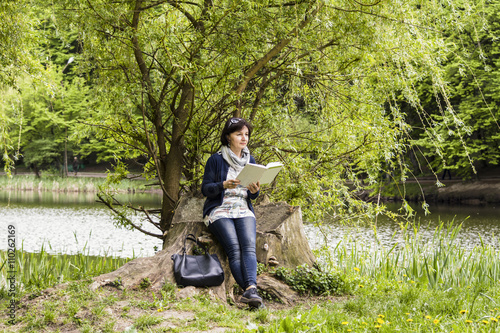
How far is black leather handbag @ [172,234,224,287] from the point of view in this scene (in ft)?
12.7

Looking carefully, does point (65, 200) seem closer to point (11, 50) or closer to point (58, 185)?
point (58, 185)

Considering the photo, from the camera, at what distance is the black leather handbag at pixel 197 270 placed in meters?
3.88

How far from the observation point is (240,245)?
4.12 meters

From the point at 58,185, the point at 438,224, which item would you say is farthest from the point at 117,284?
the point at 58,185

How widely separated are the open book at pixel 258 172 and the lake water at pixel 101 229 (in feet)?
16.6

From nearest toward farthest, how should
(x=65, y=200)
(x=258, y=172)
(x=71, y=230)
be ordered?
1. (x=258, y=172)
2. (x=71, y=230)
3. (x=65, y=200)

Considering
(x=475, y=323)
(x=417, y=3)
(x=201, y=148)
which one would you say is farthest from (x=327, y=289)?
(x=417, y=3)

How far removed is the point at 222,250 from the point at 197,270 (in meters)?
0.45

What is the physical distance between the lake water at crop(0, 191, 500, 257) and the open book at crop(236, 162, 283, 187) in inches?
199

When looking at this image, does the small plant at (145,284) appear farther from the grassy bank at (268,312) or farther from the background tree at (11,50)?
the background tree at (11,50)

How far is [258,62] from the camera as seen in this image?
4953 millimetres

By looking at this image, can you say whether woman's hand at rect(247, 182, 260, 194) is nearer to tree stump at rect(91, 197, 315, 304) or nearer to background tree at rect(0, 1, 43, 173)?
tree stump at rect(91, 197, 315, 304)

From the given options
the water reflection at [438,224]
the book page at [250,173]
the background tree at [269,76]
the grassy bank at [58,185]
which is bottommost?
the water reflection at [438,224]

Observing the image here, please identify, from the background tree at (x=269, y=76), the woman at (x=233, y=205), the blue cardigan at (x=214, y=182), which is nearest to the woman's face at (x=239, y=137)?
the woman at (x=233, y=205)
